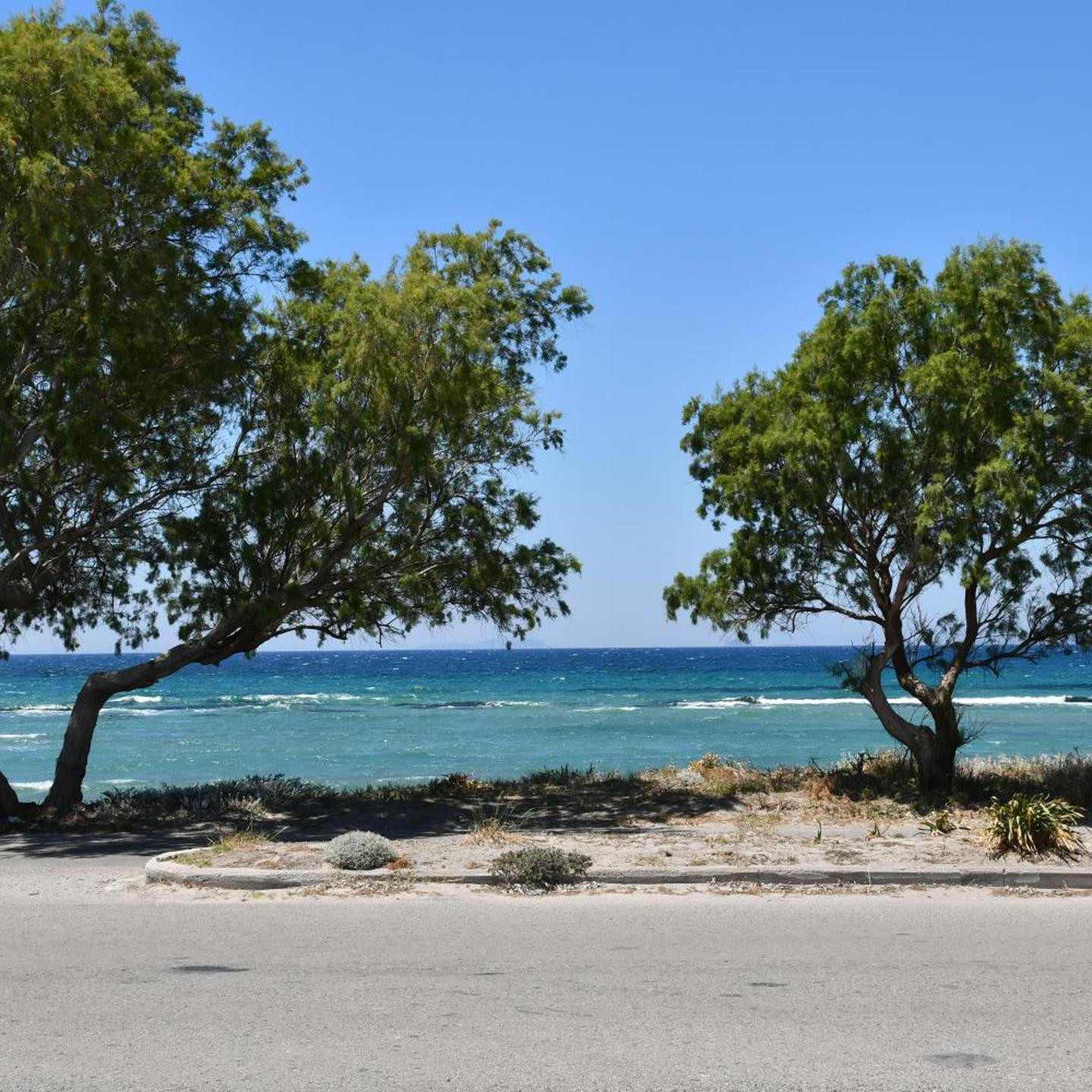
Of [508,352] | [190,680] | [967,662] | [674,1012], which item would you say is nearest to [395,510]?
[508,352]

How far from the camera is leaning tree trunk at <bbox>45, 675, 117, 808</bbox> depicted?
52.9 ft

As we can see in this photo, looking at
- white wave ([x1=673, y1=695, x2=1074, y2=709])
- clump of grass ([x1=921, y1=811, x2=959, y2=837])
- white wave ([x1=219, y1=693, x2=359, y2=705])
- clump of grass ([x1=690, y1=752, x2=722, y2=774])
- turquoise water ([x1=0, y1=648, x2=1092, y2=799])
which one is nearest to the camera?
clump of grass ([x1=921, y1=811, x2=959, y2=837])

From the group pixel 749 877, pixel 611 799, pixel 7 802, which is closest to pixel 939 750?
pixel 611 799

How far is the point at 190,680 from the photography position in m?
96.6

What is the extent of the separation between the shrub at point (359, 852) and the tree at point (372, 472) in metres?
5.14

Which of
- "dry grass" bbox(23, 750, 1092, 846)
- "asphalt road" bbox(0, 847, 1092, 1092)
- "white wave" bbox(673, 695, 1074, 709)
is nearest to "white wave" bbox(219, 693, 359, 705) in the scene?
"white wave" bbox(673, 695, 1074, 709)

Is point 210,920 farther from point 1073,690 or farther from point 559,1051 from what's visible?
point 1073,690

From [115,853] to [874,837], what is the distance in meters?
8.29

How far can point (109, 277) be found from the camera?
13.7 m

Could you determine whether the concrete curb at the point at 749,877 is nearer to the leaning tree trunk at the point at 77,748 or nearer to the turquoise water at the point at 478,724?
the leaning tree trunk at the point at 77,748

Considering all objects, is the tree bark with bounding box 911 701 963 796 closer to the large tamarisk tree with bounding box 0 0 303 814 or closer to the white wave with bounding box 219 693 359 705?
the large tamarisk tree with bounding box 0 0 303 814

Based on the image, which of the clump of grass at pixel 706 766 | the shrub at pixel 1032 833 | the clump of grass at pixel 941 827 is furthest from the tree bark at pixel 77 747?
the shrub at pixel 1032 833

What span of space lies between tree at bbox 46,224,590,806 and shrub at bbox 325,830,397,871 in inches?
202

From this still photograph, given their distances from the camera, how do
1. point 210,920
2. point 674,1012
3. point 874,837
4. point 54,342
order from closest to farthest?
point 674,1012 → point 210,920 → point 874,837 → point 54,342
